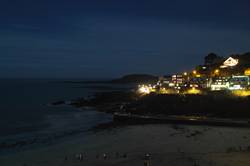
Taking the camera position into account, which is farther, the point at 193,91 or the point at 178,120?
the point at 193,91

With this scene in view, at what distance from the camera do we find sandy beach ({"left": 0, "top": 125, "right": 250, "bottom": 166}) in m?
22.6

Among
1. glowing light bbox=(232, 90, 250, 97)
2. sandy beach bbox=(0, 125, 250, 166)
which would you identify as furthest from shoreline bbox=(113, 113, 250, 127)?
glowing light bbox=(232, 90, 250, 97)

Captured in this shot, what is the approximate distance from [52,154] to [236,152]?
13425 millimetres

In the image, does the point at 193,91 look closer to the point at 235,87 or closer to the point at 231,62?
the point at 235,87

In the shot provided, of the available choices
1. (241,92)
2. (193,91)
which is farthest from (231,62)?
(241,92)

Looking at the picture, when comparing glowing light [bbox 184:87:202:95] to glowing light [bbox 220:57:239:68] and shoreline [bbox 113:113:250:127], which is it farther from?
glowing light [bbox 220:57:239:68]

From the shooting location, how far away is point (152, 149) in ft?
89.2

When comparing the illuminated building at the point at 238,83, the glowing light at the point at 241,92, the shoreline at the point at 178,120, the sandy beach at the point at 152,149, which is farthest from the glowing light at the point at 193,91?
the sandy beach at the point at 152,149

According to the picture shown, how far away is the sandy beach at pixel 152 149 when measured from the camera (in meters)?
22.6

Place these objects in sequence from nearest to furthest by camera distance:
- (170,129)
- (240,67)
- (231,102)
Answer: (170,129), (231,102), (240,67)

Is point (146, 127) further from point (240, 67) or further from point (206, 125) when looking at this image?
point (240, 67)

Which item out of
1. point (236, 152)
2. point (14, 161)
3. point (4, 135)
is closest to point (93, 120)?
point (4, 135)

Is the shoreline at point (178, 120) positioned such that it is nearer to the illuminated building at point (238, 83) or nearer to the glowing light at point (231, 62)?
the illuminated building at point (238, 83)

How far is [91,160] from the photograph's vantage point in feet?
79.0
